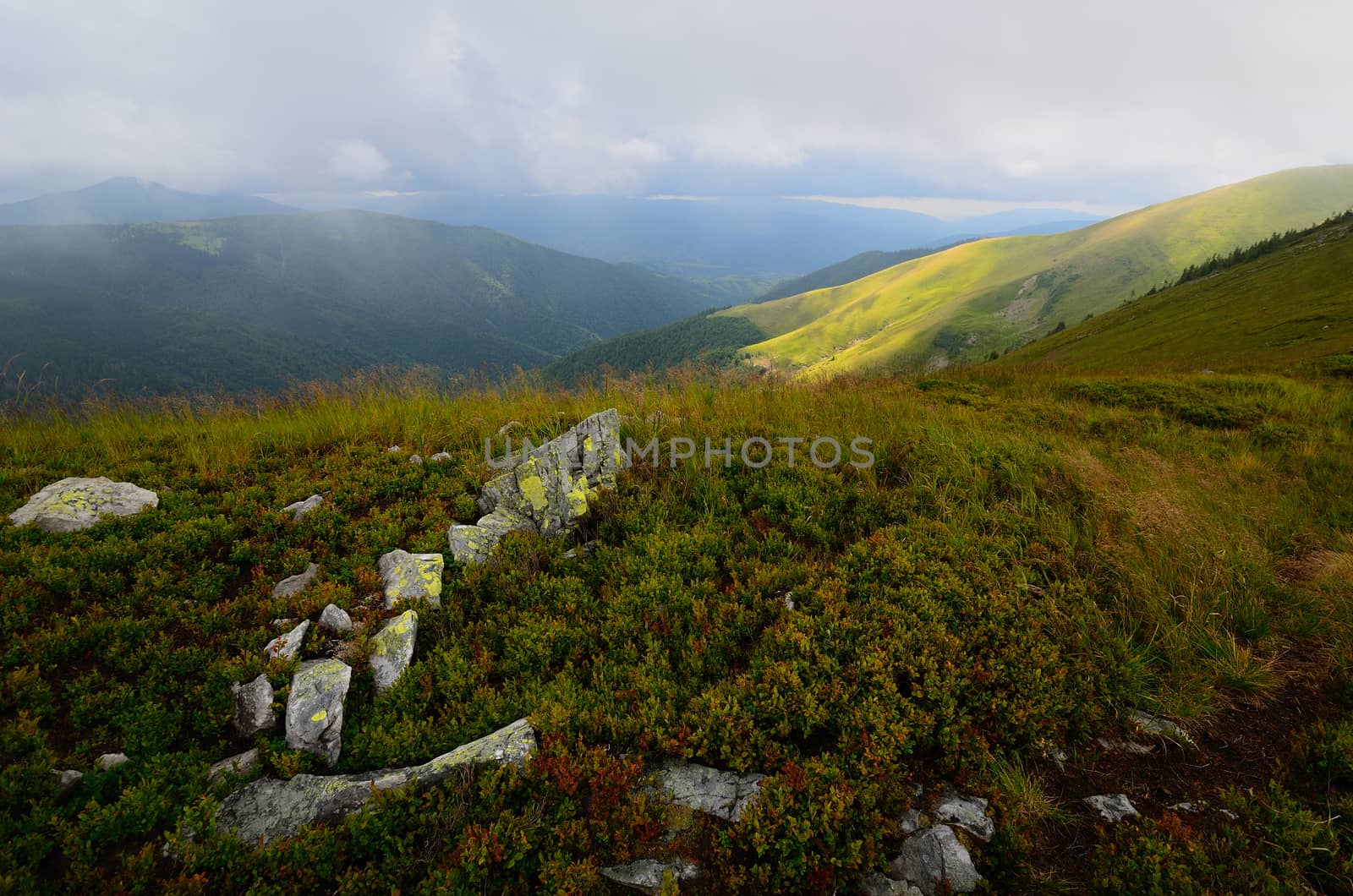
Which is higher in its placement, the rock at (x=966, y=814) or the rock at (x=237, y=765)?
the rock at (x=237, y=765)

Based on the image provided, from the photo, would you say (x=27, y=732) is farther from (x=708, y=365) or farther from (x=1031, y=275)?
(x=1031, y=275)

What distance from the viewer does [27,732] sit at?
386 cm

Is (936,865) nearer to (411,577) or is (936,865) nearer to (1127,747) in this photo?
(1127,747)

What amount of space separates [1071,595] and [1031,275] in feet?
730

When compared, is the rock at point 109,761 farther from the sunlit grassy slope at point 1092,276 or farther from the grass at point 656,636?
the sunlit grassy slope at point 1092,276

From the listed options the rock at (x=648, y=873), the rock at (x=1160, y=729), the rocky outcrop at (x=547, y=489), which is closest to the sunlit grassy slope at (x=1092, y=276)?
the rocky outcrop at (x=547, y=489)

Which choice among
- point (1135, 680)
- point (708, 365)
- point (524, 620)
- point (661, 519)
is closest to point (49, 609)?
point (524, 620)

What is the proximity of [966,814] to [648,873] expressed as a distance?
7.43 ft

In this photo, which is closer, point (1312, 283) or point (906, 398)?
point (906, 398)

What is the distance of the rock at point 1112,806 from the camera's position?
3.62 meters

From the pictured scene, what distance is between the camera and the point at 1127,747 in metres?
4.15

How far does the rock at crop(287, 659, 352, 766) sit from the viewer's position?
4230mm

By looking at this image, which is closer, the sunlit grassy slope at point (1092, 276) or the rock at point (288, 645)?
the rock at point (288, 645)

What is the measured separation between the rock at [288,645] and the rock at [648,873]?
3.43 meters
